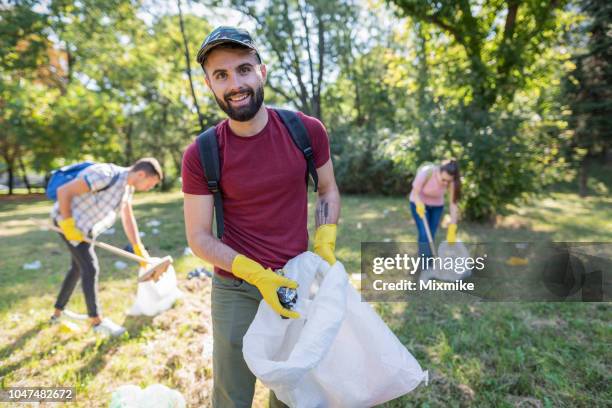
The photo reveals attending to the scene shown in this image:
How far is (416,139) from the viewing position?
8055 millimetres

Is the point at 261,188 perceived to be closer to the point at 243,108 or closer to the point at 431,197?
the point at 243,108

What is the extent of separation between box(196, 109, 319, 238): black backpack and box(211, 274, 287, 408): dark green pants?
0.29 m

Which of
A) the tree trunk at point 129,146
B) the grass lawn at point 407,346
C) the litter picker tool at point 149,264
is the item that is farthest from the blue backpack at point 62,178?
the tree trunk at point 129,146

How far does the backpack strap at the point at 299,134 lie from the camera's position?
191 cm

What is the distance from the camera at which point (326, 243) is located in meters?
1.97

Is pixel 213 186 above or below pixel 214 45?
below

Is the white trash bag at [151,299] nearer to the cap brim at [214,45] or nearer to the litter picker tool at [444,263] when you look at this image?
the cap brim at [214,45]

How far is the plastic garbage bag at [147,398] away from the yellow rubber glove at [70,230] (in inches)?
61.4

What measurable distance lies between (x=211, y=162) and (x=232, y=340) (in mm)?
818

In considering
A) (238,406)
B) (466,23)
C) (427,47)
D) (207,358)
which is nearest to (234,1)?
(427,47)

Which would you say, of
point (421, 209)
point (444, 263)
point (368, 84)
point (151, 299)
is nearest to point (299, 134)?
point (151, 299)

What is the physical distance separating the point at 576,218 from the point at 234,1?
14131 mm

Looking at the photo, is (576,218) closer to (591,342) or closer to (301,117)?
(591,342)

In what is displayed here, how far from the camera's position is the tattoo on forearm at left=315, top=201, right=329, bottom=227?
2.08 meters
